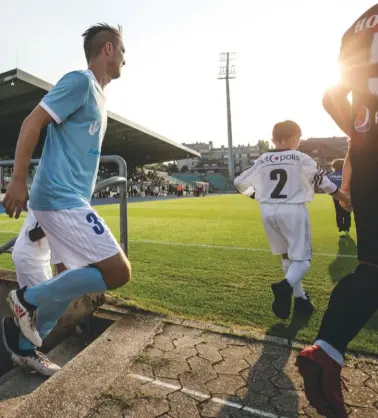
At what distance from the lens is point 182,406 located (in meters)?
1.81

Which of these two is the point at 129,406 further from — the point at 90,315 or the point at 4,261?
the point at 4,261

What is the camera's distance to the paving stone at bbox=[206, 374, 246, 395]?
6.34 ft

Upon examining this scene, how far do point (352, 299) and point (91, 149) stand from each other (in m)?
1.50

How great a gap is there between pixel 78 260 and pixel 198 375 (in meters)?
0.91

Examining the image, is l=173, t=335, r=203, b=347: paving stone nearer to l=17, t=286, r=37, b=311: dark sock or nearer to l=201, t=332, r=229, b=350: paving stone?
l=201, t=332, r=229, b=350: paving stone

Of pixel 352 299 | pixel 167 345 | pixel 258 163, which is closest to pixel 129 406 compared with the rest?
pixel 167 345

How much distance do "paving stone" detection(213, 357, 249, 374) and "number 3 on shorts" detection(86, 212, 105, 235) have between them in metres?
1.03

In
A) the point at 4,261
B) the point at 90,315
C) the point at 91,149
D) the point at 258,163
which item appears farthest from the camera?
the point at 4,261

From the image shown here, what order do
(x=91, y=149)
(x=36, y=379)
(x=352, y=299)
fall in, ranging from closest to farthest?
(x=352, y=299) → (x=91, y=149) → (x=36, y=379)

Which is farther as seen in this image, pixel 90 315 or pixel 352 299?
pixel 90 315

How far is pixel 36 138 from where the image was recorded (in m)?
1.88

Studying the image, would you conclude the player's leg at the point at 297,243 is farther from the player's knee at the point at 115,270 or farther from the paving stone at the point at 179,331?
the player's knee at the point at 115,270

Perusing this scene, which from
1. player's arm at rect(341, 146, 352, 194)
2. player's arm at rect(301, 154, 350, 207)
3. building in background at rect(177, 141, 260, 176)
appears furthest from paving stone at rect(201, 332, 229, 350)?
building in background at rect(177, 141, 260, 176)

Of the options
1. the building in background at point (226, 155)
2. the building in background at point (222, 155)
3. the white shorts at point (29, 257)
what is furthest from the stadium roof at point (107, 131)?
the building in background at point (222, 155)
